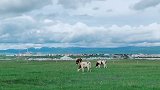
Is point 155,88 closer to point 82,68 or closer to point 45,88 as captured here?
point 45,88

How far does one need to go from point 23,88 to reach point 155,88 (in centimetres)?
926

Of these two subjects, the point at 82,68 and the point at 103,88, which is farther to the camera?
the point at 82,68

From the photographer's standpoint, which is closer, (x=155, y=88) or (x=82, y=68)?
(x=155, y=88)

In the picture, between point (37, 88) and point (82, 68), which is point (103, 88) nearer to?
point (37, 88)

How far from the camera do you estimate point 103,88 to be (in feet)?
89.9

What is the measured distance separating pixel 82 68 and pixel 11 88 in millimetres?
24217

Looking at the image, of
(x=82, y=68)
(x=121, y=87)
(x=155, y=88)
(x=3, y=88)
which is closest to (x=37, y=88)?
(x=3, y=88)

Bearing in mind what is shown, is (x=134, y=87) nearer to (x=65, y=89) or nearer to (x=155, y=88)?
(x=155, y=88)

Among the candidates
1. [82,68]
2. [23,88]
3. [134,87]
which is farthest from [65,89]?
Answer: [82,68]

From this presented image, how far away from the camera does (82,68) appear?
5172 centimetres

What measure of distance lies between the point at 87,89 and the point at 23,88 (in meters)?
4.61

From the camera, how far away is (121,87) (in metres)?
28.2

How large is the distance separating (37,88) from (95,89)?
13.8 feet

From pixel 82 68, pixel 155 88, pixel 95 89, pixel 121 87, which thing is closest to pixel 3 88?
pixel 95 89
